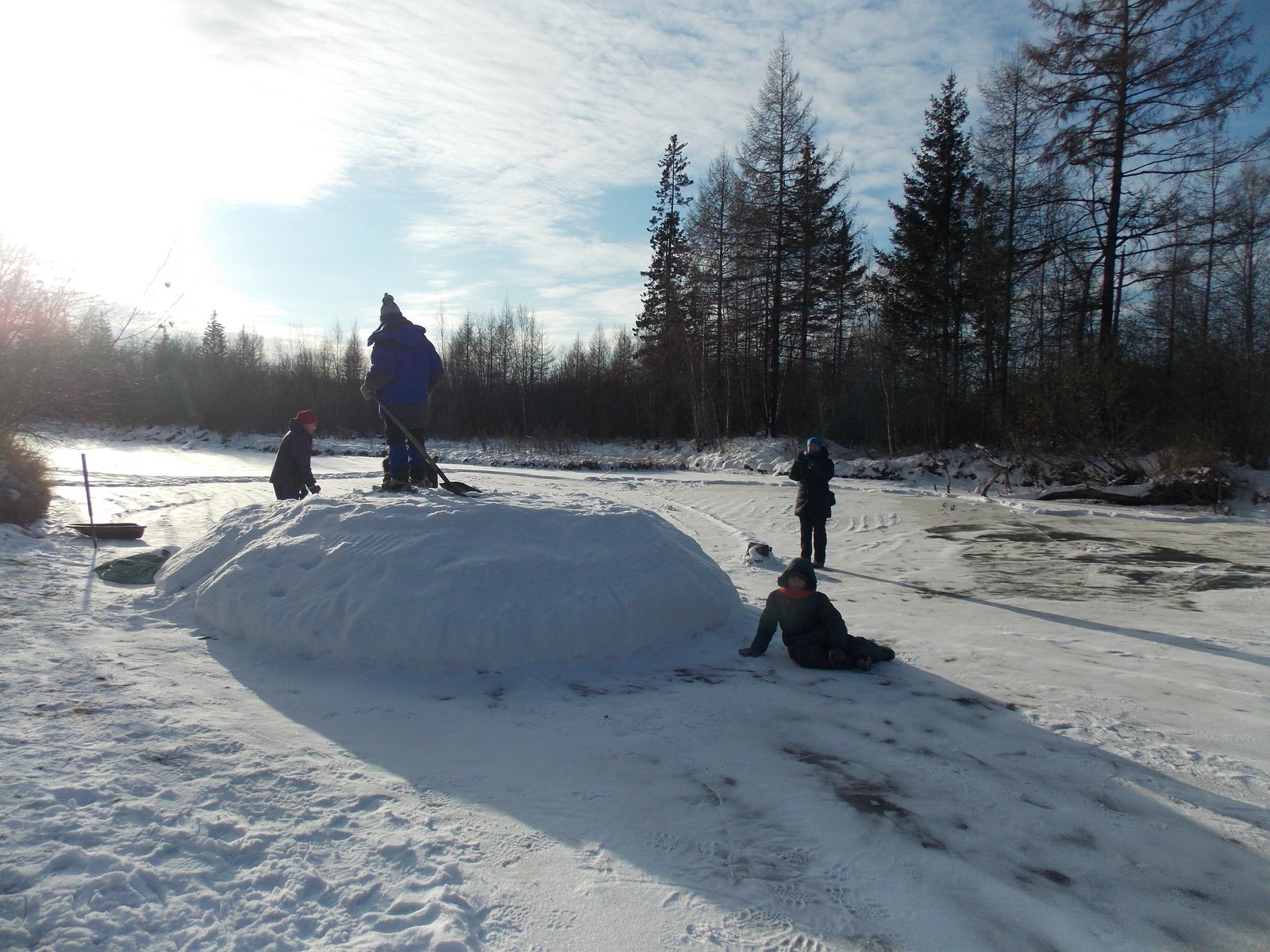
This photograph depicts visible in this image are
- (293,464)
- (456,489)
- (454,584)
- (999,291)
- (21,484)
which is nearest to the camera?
(454,584)

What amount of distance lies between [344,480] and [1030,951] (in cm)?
1983

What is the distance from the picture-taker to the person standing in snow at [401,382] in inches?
287

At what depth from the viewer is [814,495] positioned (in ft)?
31.5

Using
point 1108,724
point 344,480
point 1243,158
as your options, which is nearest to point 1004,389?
point 1243,158

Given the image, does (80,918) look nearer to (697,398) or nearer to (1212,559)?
(1212,559)

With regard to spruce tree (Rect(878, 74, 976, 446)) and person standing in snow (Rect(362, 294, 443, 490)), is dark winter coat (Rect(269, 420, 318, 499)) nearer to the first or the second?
person standing in snow (Rect(362, 294, 443, 490))

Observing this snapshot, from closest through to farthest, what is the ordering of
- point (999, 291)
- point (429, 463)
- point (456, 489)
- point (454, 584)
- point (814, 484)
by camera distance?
point (454, 584) → point (456, 489) → point (429, 463) → point (814, 484) → point (999, 291)

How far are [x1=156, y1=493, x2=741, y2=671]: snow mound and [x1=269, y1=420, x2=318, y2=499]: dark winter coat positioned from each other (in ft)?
10.4

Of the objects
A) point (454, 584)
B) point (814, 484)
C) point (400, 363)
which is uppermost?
point (400, 363)

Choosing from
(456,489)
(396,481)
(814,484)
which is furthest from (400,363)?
(814,484)

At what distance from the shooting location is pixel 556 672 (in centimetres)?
499

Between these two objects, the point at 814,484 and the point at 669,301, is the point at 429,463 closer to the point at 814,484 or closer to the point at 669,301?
the point at 814,484

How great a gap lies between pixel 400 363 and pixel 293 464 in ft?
10.9

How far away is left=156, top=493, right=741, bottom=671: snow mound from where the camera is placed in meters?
5.02
